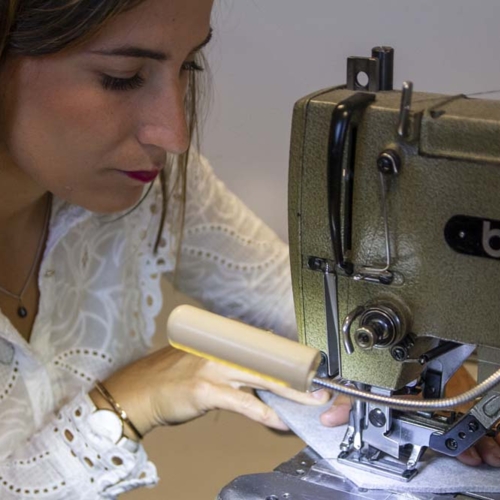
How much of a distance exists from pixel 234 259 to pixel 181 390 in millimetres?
325

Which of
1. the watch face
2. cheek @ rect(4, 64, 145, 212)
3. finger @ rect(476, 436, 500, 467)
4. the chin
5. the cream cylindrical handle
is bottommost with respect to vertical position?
the watch face

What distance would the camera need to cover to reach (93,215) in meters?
1.67

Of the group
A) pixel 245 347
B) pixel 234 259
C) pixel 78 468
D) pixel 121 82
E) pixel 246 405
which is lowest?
pixel 78 468

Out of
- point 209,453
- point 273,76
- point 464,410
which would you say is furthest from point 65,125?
point 273,76

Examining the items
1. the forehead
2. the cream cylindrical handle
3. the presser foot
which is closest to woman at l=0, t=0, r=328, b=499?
the forehead

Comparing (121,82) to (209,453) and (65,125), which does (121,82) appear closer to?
(65,125)

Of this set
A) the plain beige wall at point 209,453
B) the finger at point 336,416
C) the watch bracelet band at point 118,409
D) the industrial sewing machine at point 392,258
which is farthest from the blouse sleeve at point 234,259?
the industrial sewing machine at point 392,258

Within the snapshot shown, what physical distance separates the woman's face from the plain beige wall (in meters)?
0.51

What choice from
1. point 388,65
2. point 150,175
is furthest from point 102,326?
point 388,65

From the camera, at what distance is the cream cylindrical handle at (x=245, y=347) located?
0.94 meters

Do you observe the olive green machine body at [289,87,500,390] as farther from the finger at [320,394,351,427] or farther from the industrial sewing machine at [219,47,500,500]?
the finger at [320,394,351,427]

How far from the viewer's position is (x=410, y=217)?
1.05 meters

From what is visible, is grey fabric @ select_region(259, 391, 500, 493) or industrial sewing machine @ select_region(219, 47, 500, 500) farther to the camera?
grey fabric @ select_region(259, 391, 500, 493)

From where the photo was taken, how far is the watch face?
1444 mm
